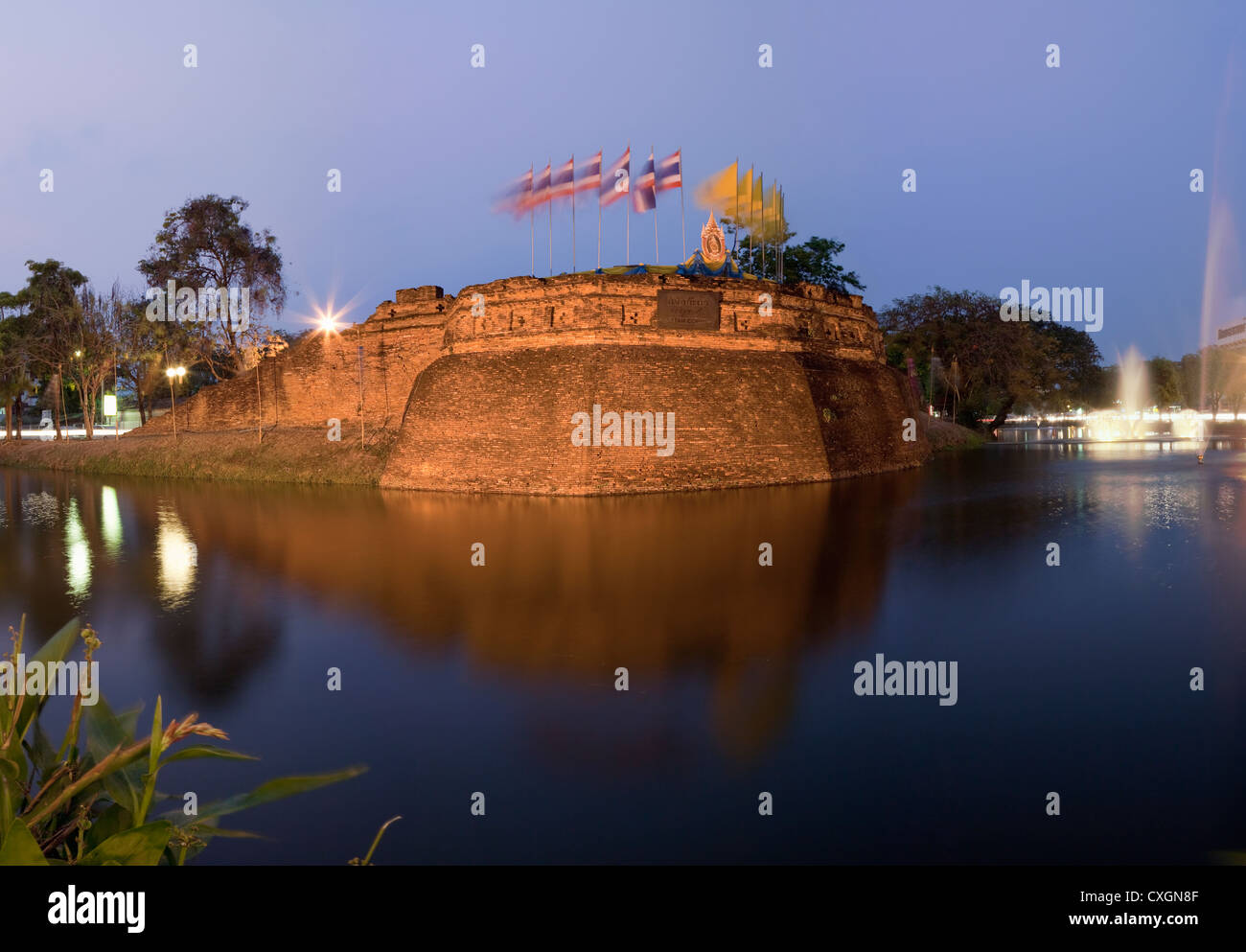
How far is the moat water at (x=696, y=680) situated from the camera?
13.3 feet

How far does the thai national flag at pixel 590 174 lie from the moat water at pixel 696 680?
42.1ft

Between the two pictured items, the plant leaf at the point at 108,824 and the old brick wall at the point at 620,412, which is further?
the old brick wall at the point at 620,412

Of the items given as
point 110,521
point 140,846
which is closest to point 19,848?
point 140,846

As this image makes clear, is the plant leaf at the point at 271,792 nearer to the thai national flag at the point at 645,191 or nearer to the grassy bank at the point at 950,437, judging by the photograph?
the thai national flag at the point at 645,191

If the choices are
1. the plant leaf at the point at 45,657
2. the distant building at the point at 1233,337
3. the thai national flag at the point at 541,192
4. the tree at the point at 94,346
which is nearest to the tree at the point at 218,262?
the tree at the point at 94,346

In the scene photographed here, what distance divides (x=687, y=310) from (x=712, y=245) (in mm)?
3265

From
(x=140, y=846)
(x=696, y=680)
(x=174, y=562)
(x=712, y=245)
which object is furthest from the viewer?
(x=712, y=245)

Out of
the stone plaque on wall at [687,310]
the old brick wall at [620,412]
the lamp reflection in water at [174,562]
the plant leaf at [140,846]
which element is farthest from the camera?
the stone plaque on wall at [687,310]

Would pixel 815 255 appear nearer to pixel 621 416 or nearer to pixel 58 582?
pixel 621 416

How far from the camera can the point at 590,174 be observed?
2267 cm

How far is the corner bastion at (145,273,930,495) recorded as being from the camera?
19.6 m

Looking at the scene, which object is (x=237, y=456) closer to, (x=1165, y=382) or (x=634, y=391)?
(x=634, y=391)

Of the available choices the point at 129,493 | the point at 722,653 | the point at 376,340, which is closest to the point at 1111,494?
the point at 722,653

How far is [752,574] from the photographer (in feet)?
31.8
